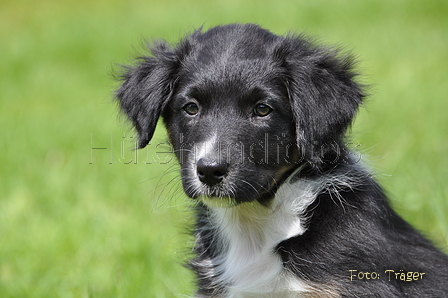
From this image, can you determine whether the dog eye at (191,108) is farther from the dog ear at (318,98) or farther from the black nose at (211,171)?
the dog ear at (318,98)

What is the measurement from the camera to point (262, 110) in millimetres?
3635

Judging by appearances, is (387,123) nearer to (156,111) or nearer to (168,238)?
(168,238)

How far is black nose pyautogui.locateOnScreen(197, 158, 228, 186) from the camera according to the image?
11.0 feet

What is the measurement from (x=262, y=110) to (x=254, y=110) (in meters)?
0.05

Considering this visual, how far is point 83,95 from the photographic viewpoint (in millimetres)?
11500

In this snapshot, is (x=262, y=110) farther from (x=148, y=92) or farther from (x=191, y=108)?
(x=148, y=92)

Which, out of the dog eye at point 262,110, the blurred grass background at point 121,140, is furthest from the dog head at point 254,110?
the blurred grass background at point 121,140

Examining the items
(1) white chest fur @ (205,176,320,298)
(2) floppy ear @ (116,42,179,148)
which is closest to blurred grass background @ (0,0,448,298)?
(2) floppy ear @ (116,42,179,148)

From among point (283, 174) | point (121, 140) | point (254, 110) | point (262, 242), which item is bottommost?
point (262, 242)

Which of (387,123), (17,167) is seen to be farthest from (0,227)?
(387,123)

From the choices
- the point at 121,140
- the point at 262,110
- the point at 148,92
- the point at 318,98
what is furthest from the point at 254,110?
the point at 121,140

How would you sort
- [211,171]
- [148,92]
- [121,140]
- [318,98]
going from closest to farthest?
[211,171] < [318,98] < [148,92] < [121,140]

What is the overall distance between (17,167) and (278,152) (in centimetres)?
538

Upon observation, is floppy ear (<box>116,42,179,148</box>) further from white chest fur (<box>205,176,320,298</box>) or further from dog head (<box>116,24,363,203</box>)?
white chest fur (<box>205,176,320,298</box>)
